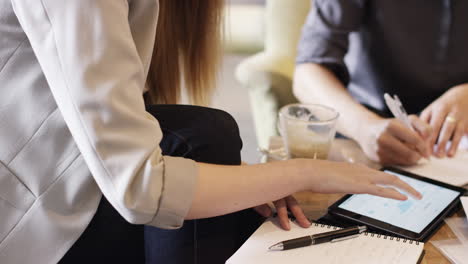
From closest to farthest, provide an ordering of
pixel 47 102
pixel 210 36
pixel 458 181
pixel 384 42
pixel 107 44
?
1. pixel 107 44
2. pixel 47 102
3. pixel 458 181
4. pixel 210 36
5. pixel 384 42

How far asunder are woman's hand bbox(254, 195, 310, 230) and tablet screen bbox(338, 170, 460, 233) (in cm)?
10

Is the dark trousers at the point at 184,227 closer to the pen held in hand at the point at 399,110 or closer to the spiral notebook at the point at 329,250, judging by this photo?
the spiral notebook at the point at 329,250

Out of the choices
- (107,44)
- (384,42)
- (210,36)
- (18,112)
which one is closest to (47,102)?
(18,112)

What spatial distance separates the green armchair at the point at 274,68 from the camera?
156 cm

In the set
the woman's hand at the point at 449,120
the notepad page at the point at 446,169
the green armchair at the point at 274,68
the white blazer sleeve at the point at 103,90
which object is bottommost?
the green armchair at the point at 274,68

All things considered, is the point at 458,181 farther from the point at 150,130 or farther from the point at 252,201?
the point at 150,130

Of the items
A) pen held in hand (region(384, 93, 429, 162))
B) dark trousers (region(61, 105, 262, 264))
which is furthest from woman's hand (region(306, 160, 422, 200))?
pen held in hand (region(384, 93, 429, 162))

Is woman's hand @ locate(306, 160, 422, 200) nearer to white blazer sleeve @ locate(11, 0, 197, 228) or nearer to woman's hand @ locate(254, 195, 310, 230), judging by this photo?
woman's hand @ locate(254, 195, 310, 230)

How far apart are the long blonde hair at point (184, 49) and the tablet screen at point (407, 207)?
42 centimetres

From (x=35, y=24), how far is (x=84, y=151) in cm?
15

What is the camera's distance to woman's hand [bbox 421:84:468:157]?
110 cm

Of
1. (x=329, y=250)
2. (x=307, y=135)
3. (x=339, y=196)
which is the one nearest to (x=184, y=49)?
(x=307, y=135)

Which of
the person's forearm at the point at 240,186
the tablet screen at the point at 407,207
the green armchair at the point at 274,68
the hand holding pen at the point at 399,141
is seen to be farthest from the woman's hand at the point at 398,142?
the green armchair at the point at 274,68

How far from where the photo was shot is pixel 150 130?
63 cm
